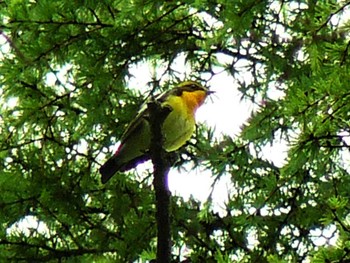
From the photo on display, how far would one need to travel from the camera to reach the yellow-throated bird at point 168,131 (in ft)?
9.55

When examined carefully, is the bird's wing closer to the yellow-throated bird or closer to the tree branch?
the yellow-throated bird

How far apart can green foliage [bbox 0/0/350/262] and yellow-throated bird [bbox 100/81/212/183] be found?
0.20ft

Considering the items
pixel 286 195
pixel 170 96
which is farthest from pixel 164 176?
pixel 170 96

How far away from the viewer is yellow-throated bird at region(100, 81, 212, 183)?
9.55 ft

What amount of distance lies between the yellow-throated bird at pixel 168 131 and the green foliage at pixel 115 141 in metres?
0.06

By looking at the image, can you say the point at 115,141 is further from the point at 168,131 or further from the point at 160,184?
the point at 160,184

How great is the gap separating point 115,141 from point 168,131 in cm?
21

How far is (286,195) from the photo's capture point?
273cm

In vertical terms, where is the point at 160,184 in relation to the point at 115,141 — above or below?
below

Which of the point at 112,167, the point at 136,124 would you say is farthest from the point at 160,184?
the point at 112,167

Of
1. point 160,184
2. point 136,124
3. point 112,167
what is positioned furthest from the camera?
point 112,167

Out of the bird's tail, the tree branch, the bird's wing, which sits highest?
the bird's wing

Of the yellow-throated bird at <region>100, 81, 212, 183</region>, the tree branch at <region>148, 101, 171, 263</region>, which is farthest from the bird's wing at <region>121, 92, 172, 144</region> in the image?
the tree branch at <region>148, 101, 171, 263</region>

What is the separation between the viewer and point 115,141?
305 cm
